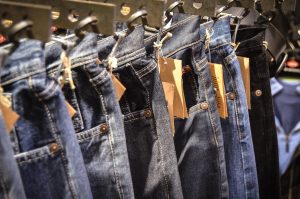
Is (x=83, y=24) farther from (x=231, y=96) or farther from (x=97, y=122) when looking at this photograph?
(x=231, y=96)

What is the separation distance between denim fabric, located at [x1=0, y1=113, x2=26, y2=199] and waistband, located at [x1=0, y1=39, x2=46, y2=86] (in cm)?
8

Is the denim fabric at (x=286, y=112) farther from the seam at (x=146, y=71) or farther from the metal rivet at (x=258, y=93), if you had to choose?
the seam at (x=146, y=71)

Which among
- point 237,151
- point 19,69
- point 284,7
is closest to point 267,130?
point 237,151

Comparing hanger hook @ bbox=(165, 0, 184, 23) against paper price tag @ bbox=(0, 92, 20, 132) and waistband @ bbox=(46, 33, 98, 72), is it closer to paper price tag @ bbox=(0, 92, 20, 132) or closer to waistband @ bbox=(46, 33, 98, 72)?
waistband @ bbox=(46, 33, 98, 72)

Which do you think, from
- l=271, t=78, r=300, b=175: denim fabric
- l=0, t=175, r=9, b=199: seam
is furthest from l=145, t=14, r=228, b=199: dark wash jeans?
l=271, t=78, r=300, b=175: denim fabric

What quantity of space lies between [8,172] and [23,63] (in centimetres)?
15

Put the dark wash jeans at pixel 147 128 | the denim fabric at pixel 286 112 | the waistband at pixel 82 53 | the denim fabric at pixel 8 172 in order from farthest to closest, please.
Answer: the denim fabric at pixel 286 112 < the dark wash jeans at pixel 147 128 < the waistband at pixel 82 53 < the denim fabric at pixel 8 172

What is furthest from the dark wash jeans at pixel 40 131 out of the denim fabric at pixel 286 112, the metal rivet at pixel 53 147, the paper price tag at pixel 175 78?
the denim fabric at pixel 286 112

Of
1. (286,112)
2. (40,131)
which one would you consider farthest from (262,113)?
(286,112)

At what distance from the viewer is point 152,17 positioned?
0.82m

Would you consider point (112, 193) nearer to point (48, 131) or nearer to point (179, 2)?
point (48, 131)

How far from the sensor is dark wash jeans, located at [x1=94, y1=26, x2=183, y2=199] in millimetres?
846

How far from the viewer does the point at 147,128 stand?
868mm

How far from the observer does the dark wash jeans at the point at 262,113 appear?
3.65 feet
